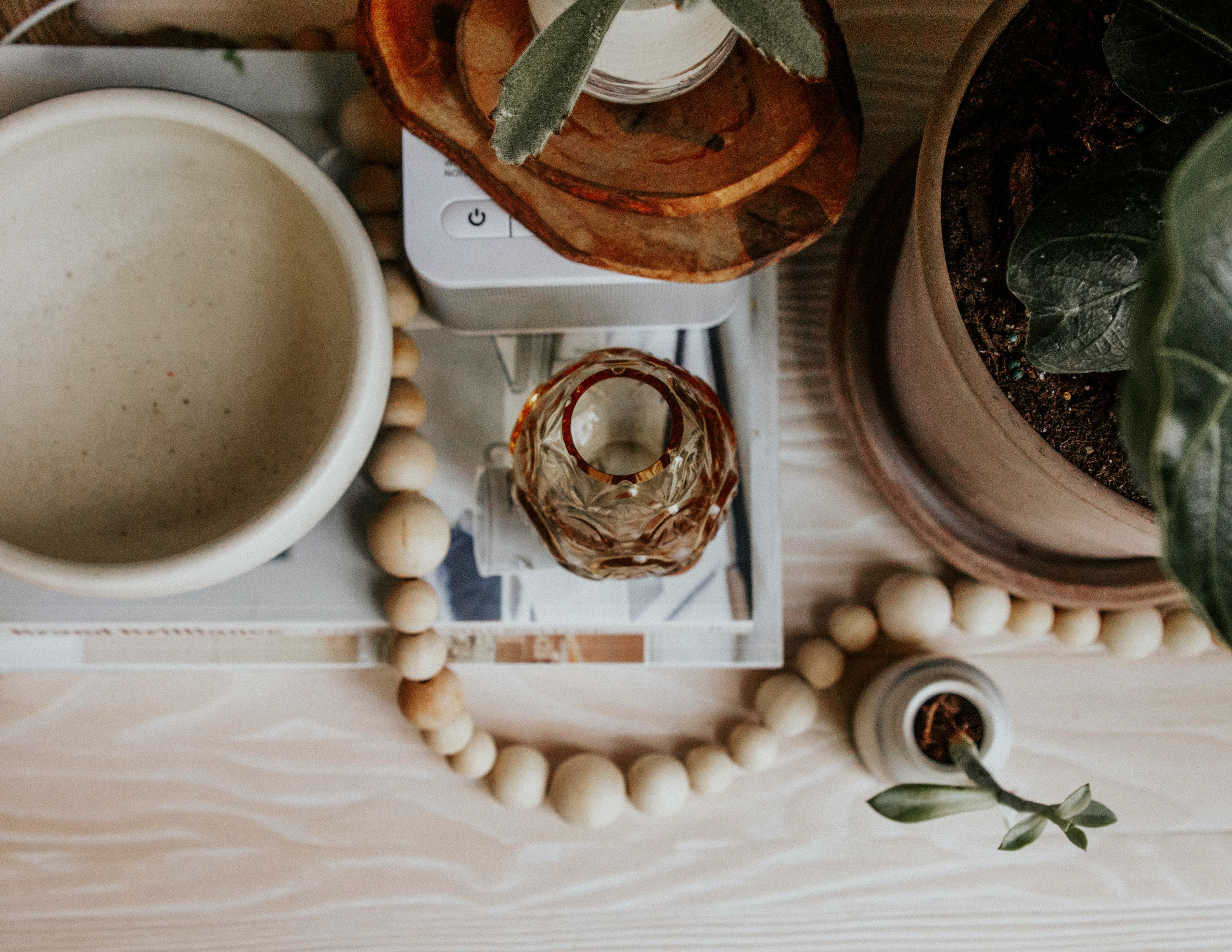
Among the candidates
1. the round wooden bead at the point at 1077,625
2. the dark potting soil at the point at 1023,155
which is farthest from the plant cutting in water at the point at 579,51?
the round wooden bead at the point at 1077,625

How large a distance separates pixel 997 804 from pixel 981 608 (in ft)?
0.45

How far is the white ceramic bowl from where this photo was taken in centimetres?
47

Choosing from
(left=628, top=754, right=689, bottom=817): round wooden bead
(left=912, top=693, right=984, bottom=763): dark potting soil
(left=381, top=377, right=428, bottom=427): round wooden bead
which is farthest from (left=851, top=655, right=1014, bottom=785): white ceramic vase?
(left=381, top=377, right=428, bottom=427): round wooden bead

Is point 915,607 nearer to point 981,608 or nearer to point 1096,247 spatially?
point 981,608

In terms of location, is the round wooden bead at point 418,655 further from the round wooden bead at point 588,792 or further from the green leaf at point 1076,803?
the green leaf at point 1076,803

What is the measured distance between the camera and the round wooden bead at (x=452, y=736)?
0.58m

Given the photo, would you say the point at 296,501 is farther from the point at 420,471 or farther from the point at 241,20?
the point at 241,20

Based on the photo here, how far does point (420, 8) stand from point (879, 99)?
0.32 metres

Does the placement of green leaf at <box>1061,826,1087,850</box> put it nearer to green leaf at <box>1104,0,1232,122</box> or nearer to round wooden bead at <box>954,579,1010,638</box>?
round wooden bead at <box>954,579,1010,638</box>

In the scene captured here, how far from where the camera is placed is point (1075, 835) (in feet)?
1.50

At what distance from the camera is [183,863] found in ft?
2.01

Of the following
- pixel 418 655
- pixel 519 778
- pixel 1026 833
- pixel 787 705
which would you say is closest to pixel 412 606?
pixel 418 655

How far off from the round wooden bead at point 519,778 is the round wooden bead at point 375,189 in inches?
14.4

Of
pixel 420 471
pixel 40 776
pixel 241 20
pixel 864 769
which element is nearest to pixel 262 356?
pixel 420 471
